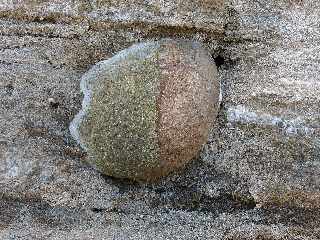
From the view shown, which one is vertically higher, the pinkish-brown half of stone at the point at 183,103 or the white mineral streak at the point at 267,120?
the pinkish-brown half of stone at the point at 183,103

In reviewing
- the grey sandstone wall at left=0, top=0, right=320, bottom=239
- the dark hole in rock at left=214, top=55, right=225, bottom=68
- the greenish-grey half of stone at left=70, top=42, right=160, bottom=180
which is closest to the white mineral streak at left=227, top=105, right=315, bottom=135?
the grey sandstone wall at left=0, top=0, right=320, bottom=239

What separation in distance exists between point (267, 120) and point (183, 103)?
0.27 metres

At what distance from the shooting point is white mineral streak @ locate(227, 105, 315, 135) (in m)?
1.55

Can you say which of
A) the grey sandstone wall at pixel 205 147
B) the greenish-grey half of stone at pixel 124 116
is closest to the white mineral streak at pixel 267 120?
the grey sandstone wall at pixel 205 147

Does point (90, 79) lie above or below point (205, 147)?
above

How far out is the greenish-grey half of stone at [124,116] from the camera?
1.41 metres

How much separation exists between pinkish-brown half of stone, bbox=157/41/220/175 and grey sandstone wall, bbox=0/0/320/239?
0.26 ft

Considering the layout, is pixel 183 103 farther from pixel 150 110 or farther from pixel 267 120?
pixel 267 120

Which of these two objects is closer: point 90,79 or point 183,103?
point 183,103

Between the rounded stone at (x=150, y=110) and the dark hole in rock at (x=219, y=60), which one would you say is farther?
the dark hole in rock at (x=219, y=60)

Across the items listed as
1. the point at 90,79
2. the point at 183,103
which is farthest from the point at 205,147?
the point at 90,79

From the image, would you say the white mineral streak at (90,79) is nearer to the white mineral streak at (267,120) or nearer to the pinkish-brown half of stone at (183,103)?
the pinkish-brown half of stone at (183,103)

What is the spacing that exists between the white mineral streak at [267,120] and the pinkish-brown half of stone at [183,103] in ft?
0.27

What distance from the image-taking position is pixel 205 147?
1539mm
